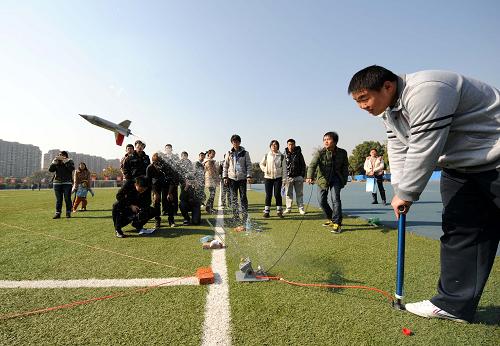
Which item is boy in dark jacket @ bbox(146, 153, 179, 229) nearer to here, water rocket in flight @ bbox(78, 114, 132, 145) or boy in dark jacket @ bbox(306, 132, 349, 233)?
boy in dark jacket @ bbox(306, 132, 349, 233)

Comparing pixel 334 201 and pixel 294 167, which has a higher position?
pixel 294 167

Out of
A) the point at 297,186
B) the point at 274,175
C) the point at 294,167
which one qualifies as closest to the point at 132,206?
the point at 274,175

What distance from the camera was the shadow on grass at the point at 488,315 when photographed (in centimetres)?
234

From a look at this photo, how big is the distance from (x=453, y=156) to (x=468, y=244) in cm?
74

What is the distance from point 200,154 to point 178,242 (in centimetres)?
735

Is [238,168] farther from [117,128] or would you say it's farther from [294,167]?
[117,128]

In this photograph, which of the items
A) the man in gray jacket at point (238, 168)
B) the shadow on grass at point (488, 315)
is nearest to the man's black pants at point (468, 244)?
the shadow on grass at point (488, 315)

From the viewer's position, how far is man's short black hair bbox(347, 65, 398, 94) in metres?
2.21

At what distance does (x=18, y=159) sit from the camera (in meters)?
125

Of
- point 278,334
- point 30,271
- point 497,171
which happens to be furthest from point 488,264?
point 30,271

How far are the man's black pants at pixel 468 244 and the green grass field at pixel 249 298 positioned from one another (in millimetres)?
204

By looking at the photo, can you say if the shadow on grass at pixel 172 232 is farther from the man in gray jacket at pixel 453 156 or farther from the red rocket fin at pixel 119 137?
the red rocket fin at pixel 119 137

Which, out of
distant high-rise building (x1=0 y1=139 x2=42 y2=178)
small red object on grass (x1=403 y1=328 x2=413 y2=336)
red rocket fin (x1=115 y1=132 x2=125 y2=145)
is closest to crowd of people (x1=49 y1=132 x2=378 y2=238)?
small red object on grass (x1=403 y1=328 x2=413 y2=336)

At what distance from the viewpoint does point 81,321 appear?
2.42 metres
